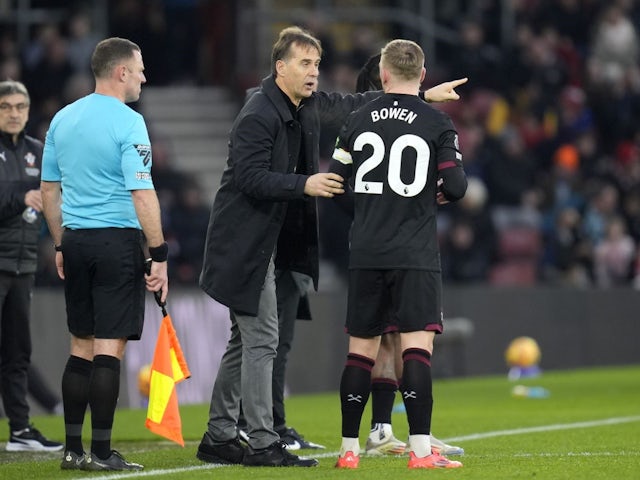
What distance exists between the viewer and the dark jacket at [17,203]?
995cm

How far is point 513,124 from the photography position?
73.9ft

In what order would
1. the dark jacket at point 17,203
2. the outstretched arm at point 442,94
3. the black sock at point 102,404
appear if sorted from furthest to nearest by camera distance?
the dark jacket at point 17,203
the outstretched arm at point 442,94
the black sock at point 102,404

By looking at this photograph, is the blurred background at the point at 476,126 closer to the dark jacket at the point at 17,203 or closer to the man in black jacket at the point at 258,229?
the dark jacket at the point at 17,203

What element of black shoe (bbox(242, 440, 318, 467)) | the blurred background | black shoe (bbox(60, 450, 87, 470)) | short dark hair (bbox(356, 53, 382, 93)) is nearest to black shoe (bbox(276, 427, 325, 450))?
black shoe (bbox(242, 440, 318, 467))

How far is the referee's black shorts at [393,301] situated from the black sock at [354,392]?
15 cm

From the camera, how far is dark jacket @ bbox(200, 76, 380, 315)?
809cm

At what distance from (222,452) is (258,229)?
1.27 metres

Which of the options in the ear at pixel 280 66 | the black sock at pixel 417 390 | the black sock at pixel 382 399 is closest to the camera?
the black sock at pixel 417 390

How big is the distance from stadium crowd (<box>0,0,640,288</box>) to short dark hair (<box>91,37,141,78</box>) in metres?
7.92

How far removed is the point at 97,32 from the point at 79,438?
13165mm

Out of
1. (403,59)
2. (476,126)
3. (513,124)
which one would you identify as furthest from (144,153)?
(513,124)

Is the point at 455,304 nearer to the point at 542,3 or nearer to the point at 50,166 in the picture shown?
the point at 542,3

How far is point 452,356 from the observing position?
60.0ft

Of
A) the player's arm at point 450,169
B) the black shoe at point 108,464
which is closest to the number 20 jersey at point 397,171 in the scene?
the player's arm at point 450,169
